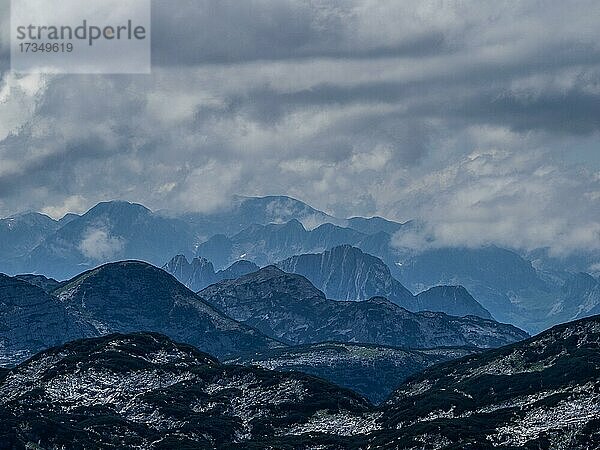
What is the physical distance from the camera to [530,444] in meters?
194

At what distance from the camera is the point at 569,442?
192000 millimetres

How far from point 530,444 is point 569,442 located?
7.10 meters

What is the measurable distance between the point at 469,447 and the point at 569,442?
60.6ft

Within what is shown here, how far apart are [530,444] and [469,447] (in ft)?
37.3

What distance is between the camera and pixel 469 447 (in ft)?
644
